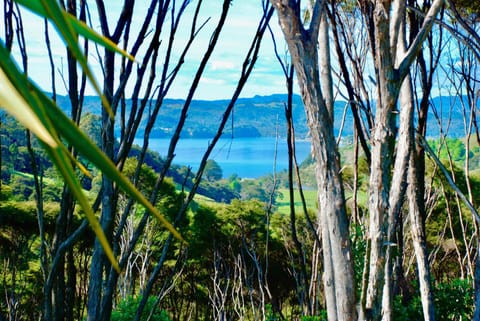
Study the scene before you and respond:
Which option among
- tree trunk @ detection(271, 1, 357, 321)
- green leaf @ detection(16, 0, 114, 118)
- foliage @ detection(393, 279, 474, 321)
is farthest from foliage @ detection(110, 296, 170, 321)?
green leaf @ detection(16, 0, 114, 118)

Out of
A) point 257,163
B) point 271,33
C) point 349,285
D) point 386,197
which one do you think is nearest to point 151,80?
point 271,33

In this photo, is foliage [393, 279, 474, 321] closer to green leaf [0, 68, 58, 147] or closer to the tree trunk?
the tree trunk

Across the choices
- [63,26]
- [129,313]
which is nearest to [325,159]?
[63,26]

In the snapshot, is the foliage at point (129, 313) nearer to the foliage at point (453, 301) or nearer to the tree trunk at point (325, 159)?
the foliage at point (453, 301)

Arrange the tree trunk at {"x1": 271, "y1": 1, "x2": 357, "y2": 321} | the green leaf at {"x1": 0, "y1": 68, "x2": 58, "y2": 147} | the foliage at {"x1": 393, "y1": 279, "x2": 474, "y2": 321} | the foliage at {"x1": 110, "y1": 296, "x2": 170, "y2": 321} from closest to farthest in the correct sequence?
1. the green leaf at {"x1": 0, "y1": 68, "x2": 58, "y2": 147}
2. the tree trunk at {"x1": 271, "y1": 1, "x2": 357, "y2": 321}
3. the foliage at {"x1": 393, "y1": 279, "x2": 474, "y2": 321}
4. the foliage at {"x1": 110, "y1": 296, "x2": 170, "y2": 321}

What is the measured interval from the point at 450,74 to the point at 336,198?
12.6 ft

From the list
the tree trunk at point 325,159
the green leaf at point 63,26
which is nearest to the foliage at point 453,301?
the tree trunk at point 325,159

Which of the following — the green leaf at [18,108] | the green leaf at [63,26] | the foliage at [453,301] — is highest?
the green leaf at [63,26]

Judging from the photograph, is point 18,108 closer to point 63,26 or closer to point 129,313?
point 63,26

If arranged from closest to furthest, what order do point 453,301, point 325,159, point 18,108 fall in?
point 18,108 → point 325,159 → point 453,301

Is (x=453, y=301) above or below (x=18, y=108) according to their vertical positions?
below

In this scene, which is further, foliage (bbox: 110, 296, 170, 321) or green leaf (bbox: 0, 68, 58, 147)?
foliage (bbox: 110, 296, 170, 321)

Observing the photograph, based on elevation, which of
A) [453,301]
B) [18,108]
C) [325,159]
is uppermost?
[325,159]

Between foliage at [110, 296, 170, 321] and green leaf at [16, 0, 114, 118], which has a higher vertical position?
green leaf at [16, 0, 114, 118]
